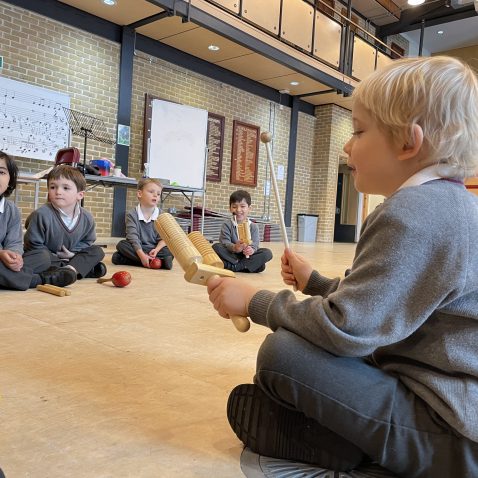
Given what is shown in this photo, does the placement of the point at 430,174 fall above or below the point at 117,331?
above

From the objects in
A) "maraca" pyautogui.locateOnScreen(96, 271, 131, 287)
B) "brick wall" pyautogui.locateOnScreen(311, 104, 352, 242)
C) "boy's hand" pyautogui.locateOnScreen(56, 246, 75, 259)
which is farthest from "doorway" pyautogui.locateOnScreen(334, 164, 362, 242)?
"maraca" pyautogui.locateOnScreen(96, 271, 131, 287)

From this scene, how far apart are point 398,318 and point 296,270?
1.35ft

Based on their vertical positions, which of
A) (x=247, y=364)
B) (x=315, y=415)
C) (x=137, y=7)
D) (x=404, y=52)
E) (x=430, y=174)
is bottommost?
(x=247, y=364)

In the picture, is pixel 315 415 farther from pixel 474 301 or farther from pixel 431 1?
pixel 431 1

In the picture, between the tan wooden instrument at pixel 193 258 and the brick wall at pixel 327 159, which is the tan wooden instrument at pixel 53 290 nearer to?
the tan wooden instrument at pixel 193 258

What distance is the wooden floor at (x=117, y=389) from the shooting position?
28.7 inches

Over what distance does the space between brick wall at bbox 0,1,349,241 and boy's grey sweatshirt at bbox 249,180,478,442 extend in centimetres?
504

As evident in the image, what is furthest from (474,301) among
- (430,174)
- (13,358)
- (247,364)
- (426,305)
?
(13,358)

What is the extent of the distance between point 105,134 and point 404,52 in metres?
7.37

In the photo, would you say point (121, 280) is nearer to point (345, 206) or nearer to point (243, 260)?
point (243, 260)

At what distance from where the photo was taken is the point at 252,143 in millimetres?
7852

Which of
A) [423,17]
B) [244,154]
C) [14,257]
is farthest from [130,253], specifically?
[423,17]

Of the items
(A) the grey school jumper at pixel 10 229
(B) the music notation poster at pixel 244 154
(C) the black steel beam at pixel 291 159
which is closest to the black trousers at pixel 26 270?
(A) the grey school jumper at pixel 10 229

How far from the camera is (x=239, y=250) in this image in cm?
345
